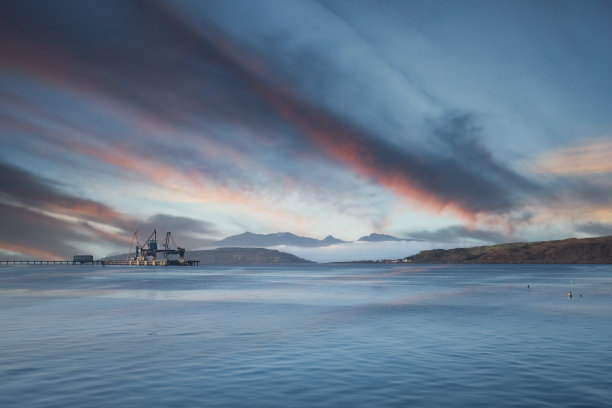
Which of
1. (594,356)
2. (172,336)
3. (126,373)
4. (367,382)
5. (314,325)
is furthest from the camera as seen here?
(314,325)

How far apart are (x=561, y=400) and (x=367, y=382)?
8.03m

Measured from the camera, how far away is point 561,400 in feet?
63.1

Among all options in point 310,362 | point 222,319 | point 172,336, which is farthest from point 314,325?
point 310,362

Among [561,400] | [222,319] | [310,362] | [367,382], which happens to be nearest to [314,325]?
[222,319]

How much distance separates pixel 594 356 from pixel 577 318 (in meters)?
22.8

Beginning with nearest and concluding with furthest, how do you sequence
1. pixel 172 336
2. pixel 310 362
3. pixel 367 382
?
pixel 367 382, pixel 310 362, pixel 172 336

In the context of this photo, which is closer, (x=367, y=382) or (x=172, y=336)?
(x=367, y=382)

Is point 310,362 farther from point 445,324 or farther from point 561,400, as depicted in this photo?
point 445,324

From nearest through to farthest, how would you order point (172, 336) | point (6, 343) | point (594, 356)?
point (594, 356) < point (6, 343) < point (172, 336)

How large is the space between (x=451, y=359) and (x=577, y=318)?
95.0ft

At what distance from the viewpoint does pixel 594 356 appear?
28.7 metres

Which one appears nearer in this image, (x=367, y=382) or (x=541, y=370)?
(x=367, y=382)

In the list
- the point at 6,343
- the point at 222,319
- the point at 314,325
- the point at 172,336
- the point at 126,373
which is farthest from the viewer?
the point at 222,319

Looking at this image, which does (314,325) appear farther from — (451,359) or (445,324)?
(451,359)
